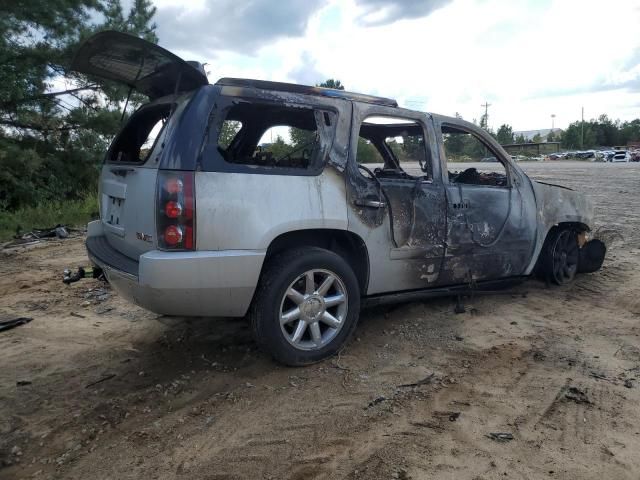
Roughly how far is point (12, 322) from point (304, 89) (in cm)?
316

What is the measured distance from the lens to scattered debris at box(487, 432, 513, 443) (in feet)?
8.80

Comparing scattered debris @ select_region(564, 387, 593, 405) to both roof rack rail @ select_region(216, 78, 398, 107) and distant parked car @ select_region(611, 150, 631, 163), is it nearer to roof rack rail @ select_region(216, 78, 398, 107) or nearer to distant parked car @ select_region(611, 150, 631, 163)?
roof rack rail @ select_region(216, 78, 398, 107)

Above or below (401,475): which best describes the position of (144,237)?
above

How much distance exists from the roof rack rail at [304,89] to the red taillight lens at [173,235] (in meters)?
0.99

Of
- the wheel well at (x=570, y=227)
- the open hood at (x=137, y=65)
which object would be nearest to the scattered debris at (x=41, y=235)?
the open hood at (x=137, y=65)

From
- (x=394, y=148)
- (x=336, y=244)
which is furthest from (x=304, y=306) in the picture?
(x=394, y=148)

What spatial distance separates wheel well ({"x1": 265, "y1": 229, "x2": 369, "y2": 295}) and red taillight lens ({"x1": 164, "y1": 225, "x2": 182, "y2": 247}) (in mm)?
627

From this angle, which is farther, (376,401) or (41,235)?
(41,235)

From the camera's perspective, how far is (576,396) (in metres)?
3.15

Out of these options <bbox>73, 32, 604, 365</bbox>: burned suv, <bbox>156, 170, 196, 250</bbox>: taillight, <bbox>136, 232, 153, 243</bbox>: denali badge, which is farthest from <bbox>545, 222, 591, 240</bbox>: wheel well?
<bbox>136, 232, 153, 243</bbox>: denali badge

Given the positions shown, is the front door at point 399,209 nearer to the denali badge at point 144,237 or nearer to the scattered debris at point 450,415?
the scattered debris at point 450,415

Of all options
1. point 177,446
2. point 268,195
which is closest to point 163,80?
point 268,195

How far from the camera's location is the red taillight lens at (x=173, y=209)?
302 cm

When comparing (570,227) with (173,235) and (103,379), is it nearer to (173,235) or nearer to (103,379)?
(173,235)
